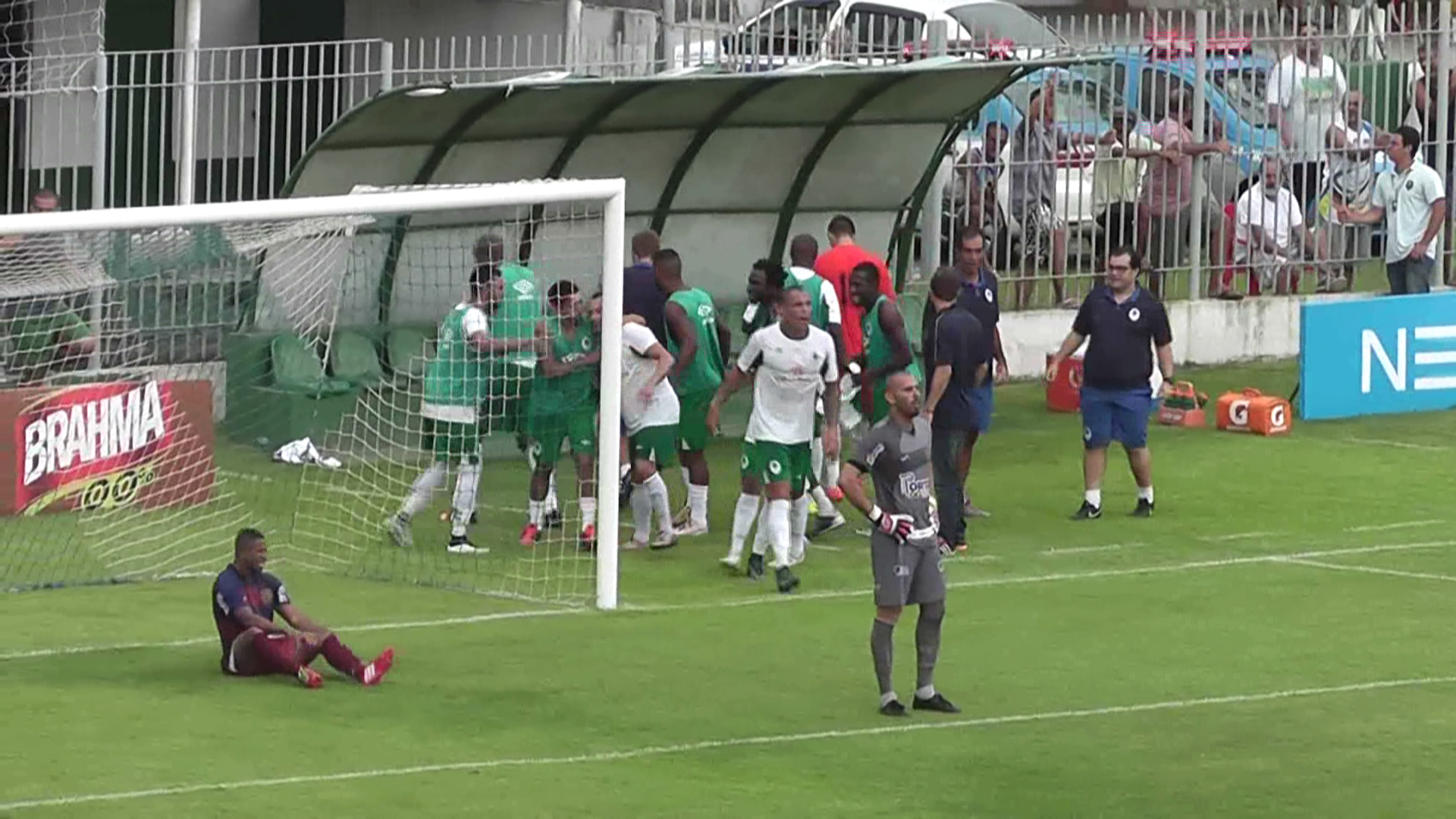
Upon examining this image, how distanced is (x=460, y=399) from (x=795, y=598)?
112 inches

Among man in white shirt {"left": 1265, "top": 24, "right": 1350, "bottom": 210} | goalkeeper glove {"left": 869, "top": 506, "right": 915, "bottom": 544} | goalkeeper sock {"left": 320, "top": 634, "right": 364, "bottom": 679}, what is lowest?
goalkeeper sock {"left": 320, "top": 634, "right": 364, "bottom": 679}

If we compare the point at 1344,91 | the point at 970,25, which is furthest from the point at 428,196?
the point at 970,25

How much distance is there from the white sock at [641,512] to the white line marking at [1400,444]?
7586 mm

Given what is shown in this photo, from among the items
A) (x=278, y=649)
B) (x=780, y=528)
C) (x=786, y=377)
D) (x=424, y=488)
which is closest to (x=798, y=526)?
(x=780, y=528)

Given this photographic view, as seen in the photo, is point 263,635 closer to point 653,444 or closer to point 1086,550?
point 653,444

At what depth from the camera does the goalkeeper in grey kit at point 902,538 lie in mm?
14086

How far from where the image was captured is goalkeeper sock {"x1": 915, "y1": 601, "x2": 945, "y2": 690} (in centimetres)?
1413

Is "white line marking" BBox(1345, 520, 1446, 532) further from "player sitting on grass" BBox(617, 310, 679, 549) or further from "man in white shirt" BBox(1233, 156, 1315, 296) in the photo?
"man in white shirt" BBox(1233, 156, 1315, 296)

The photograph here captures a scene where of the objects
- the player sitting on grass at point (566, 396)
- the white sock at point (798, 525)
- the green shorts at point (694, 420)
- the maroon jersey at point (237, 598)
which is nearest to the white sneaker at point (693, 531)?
the green shorts at point (694, 420)

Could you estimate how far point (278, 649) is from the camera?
14.8 metres

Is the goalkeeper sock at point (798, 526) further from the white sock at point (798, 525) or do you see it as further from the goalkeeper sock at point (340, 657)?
the goalkeeper sock at point (340, 657)

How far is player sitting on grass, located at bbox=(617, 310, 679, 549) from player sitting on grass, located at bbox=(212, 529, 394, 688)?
410cm

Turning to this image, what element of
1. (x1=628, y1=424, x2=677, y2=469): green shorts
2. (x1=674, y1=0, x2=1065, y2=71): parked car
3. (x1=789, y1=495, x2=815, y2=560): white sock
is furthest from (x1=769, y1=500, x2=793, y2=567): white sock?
(x1=674, y1=0, x2=1065, y2=71): parked car

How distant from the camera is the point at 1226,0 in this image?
39312 millimetres
